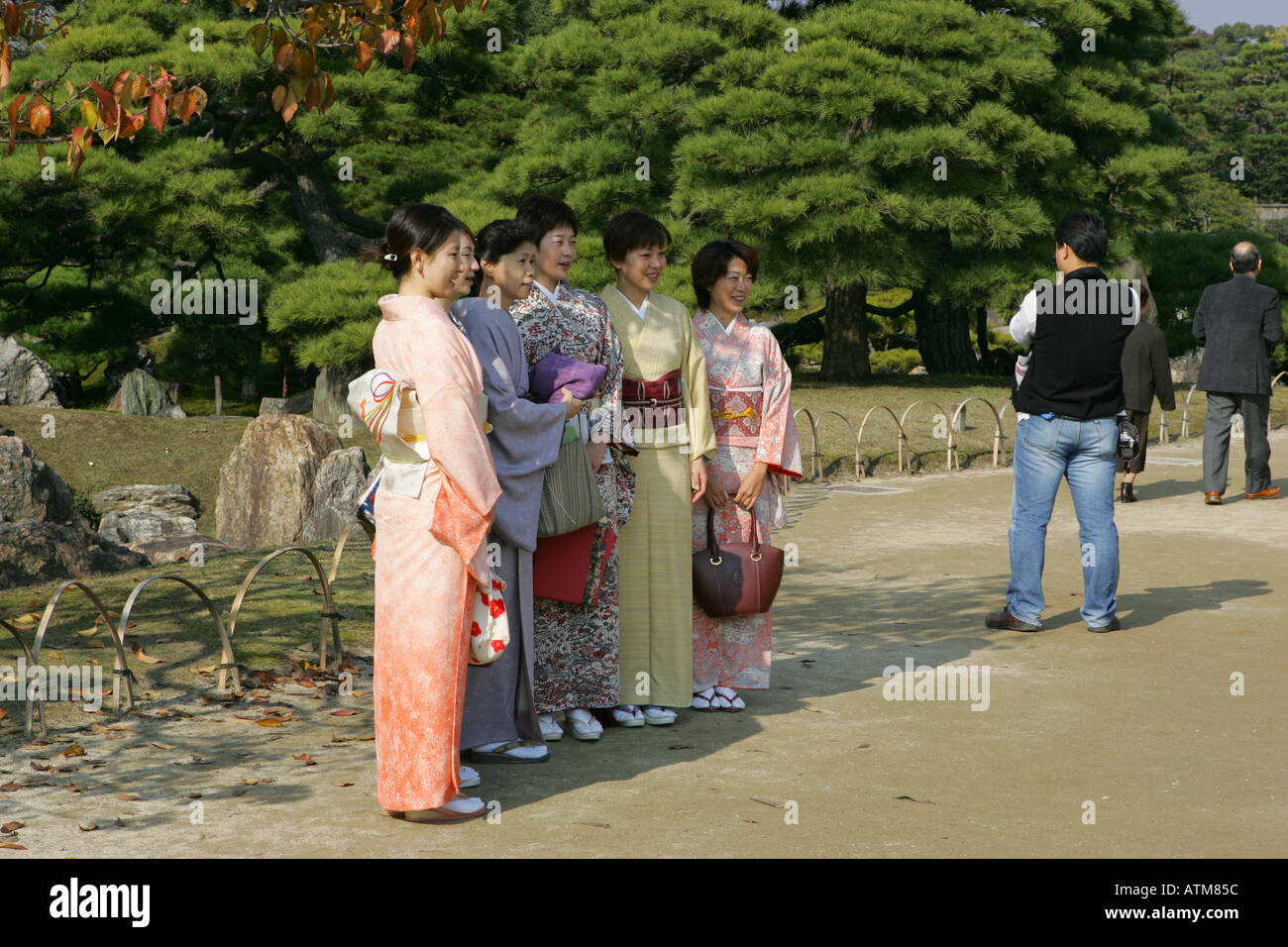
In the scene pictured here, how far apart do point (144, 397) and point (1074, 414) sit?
1321cm

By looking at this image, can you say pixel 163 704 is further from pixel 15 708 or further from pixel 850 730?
pixel 850 730

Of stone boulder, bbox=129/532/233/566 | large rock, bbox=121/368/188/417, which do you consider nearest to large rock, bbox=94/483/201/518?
stone boulder, bbox=129/532/233/566

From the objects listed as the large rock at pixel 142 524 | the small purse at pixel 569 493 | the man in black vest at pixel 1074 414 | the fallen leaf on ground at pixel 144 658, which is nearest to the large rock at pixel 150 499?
the large rock at pixel 142 524

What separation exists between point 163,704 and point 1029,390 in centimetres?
401

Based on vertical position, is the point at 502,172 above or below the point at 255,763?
above

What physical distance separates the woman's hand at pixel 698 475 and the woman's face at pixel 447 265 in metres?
1.41

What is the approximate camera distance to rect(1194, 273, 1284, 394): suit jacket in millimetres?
9344

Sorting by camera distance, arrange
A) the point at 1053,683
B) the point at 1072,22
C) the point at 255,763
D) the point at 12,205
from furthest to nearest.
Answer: the point at 1072,22 → the point at 12,205 → the point at 1053,683 → the point at 255,763

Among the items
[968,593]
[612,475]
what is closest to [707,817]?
[612,475]

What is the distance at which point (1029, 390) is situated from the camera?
6.02 m

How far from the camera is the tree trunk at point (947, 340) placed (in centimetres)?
2003

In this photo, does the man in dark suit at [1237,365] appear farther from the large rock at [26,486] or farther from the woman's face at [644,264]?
the large rock at [26,486]

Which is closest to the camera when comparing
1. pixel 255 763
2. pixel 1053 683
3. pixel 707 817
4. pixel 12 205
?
pixel 707 817

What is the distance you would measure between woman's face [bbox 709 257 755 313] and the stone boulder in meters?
5.17
